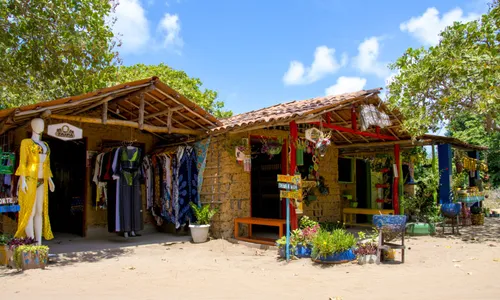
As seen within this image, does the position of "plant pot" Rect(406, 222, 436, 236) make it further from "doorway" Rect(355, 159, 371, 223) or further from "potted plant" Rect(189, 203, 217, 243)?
"potted plant" Rect(189, 203, 217, 243)

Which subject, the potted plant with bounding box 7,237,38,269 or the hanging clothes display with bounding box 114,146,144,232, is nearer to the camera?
the potted plant with bounding box 7,237,38,269

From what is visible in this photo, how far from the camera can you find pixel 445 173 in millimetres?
10727

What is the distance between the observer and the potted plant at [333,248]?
627 centimetres

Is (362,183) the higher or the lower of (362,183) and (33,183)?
the lower

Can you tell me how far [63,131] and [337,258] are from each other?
501cm

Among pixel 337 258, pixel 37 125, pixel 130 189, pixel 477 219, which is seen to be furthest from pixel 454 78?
pixel 37 125

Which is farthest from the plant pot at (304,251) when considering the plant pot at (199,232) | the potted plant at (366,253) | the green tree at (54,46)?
the green tree at (54,46)

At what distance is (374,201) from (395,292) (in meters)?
8.94

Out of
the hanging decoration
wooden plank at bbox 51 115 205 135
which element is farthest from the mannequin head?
the hanging decoration

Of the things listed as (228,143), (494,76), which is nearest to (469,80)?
(494,76)

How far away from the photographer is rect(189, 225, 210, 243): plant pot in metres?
8.40

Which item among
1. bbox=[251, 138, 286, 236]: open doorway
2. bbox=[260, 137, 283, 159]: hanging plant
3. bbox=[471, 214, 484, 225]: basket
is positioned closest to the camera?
bbox=[260, 137, 283, 159]: hanging plant

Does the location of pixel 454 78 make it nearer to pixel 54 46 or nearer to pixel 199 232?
pixel 199 232

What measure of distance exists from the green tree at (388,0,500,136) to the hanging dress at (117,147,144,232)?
5.98m
